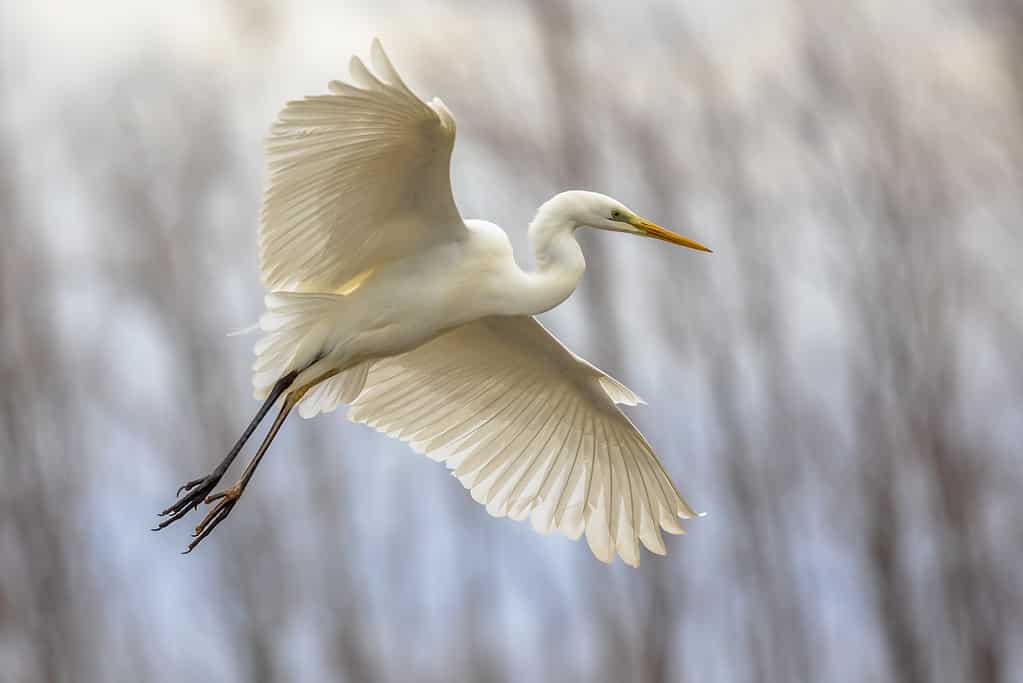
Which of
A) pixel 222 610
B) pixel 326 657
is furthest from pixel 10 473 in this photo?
pixel 326 657

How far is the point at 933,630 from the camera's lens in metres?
9.09

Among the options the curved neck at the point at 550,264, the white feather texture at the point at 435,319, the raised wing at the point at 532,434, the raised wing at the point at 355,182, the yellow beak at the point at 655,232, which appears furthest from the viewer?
the raised wing at the point at 532,434

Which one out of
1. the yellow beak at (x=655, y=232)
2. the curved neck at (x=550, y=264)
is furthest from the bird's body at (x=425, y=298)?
the yellow beak at (x=655, y=232)

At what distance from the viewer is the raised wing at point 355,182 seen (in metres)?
3.54

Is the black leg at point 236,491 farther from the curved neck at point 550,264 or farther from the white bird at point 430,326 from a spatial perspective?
the curved neck at point 550,264

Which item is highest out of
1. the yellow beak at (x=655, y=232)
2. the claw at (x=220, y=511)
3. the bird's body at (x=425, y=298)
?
the yellow beak at (x=655, y=232)

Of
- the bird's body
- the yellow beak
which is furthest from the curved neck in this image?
the yellow beak

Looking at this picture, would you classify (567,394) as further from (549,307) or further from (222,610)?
(222,610)

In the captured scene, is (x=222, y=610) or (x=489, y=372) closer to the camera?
(x=489, y=372)

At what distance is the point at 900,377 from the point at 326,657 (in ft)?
13.5

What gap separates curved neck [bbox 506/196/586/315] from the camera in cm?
398

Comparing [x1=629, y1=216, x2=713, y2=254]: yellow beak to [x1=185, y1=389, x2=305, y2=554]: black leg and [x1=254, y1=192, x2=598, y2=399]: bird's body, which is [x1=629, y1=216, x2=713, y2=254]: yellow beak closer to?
[x1=254, y1=192, x2=598, y2=399]: bird's body

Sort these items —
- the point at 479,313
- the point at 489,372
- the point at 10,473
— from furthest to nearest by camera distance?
1. the point at 10,473
2. the point at 489,372
3. the point at 479,313

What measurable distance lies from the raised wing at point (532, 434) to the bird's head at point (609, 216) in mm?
551
